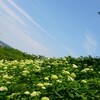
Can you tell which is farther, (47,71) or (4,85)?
(47,71)

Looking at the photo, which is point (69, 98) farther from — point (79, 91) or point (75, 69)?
point (75, 69)

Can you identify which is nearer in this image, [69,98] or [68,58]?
[69,98]

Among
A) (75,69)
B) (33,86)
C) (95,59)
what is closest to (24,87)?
(33,86)

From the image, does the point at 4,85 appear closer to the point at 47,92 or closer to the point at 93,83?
the point at 47,92

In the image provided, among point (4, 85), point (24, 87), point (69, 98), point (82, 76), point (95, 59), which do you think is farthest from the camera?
point (95, 59)

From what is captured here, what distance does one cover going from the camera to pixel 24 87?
426 inches

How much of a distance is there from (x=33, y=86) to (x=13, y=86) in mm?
659

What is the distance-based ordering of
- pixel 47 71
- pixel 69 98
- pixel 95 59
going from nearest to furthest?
1. pixel 69 98
2. pixel 47 71
3. pixel 95 59

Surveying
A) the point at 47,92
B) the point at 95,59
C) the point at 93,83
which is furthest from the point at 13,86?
the point at 95,59

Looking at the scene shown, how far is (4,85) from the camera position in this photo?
11.6 m

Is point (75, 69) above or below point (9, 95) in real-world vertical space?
above

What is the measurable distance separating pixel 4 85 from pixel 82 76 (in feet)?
11.3

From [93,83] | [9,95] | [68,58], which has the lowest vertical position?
[9,95]

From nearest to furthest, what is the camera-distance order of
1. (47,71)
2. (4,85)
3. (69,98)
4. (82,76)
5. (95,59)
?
(69,98) < (4,85) < (82,76) < (47,71) < (95,59)
